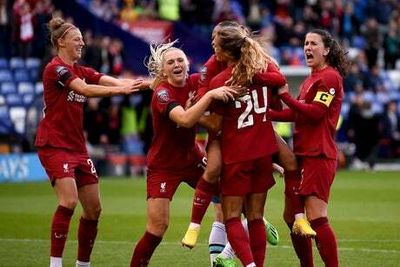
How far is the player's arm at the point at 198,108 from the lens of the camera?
36.4ft

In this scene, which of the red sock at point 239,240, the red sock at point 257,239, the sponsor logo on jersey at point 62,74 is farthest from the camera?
the sponsor logo on jersey at point 62,74

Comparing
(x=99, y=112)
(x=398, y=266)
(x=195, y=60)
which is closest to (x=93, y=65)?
(x=99, y=112)

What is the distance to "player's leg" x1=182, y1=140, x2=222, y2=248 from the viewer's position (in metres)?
11.6

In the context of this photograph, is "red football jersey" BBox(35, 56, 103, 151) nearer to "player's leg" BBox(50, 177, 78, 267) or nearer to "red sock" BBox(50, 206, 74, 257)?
"player's leg" BBox(50, 177, 78, 267)

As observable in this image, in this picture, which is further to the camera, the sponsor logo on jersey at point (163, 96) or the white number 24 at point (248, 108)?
the sponsor logo on jersey at point (163, 96)

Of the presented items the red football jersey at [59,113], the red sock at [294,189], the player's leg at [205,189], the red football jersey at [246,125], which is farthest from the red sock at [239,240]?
the red football jersey at [59,113]

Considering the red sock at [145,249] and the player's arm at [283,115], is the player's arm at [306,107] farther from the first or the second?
the red sock at [145,249]

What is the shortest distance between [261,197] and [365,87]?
2282 cm

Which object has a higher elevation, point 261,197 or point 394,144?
point 261,197

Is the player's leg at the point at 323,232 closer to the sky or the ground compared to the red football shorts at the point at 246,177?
closer to the ground

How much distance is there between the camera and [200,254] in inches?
576

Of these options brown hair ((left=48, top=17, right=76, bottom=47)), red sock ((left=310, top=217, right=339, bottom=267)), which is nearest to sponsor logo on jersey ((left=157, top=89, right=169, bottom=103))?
brown hair ((left=48, top=17, right=76, bottom=47))

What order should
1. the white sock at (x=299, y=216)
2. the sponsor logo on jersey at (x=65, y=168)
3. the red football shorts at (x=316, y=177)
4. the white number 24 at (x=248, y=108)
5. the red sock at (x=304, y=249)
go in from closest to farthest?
the white number 24 at (x=248, y=108) → the red football shorts at (x=316, y=177) → the white sock at (x=299, y=216) → the red sock at (x=304, y=249) → the sponsor logo on jersey at (x=65, y=168)

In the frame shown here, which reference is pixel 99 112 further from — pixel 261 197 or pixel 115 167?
pixel 261 197
